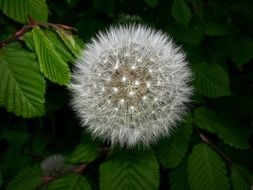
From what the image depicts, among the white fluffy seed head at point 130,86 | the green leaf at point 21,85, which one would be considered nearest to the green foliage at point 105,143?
the green leaf at point 21,85

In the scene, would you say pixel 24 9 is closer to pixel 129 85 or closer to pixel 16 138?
pixel 129 85

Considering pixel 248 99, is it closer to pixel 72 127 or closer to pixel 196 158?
pixel 196 158

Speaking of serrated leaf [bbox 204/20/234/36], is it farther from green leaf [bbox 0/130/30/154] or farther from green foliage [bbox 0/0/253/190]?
green leaf [bbox 0/130/30/154]

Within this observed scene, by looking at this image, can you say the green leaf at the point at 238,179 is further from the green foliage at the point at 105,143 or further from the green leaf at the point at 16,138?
the green leaf at the point at 16,138

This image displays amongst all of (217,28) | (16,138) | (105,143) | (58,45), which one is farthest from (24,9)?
(16,138)

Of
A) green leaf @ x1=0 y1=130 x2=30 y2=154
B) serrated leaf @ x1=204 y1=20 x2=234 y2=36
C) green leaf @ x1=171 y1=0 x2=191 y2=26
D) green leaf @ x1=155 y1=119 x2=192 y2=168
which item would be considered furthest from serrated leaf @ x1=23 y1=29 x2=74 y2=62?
green leaf @ x1=0 y1=130 x2=30 y2=154

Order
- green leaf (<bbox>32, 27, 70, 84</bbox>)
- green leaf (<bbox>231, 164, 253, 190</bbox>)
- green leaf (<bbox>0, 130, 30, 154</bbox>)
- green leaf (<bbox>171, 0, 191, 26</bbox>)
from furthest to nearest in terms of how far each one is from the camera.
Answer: green leaf (<bbox>0, 130, 30, 154</bbox>) < green leaf (<bbox>171, 0, 191, 26</bbox>) < green leaf (<bbox>231, 164, 253, 190</bbox>) < green leaf (<bbox>32, 27, 70, 84</bbox>)

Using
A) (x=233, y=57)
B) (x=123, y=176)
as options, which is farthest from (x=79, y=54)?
(x=233, y=57)
